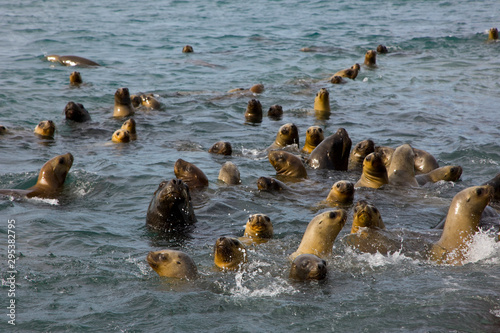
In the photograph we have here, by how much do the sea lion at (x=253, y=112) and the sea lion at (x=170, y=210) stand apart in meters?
6.01

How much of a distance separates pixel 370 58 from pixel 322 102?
5.70 metres

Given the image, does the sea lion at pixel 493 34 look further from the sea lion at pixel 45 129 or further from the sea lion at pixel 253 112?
the sea lion at pixel 45 129

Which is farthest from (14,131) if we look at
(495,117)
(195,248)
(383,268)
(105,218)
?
(495,117)

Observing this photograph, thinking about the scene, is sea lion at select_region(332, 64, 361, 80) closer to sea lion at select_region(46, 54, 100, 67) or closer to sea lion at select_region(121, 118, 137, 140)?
sea lion at select_region(46, 54, 100, 67)

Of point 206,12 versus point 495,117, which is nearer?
point 495,117

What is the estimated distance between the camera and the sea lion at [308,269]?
5.34 meters

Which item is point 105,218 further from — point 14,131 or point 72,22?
point 72,22

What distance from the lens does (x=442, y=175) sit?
8969 millimetres

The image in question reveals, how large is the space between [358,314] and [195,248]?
2.10 m

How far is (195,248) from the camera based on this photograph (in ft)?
21.1

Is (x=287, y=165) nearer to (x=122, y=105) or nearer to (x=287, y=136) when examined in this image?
(x=287, y=136)

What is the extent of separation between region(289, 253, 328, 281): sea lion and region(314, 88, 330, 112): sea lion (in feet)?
26.8

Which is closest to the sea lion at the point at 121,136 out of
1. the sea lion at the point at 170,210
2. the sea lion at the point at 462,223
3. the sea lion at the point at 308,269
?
the sea lion at the point at 170,210

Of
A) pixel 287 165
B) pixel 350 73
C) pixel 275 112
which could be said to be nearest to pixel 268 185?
pixel 287 165
